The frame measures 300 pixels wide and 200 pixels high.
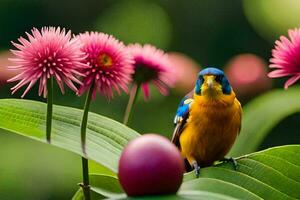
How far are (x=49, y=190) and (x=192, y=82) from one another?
2.82 ft

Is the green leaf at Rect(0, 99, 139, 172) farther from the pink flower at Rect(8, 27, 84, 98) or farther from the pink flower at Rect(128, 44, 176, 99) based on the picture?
the pink flower at Rect(128, 44, 176, 99)

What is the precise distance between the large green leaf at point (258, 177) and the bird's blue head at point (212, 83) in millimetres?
359

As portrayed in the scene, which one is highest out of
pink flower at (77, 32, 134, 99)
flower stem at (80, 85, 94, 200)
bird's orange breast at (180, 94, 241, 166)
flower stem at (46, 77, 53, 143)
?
pink flower at (77, 32, 134, 99)

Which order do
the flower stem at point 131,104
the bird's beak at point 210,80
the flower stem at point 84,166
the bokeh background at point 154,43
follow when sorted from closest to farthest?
1. the flower stem at point 84,166
2. the flower stem at point 131,104
3. the bird's beak at point 210,80
4. the bokeh background at point 154,43

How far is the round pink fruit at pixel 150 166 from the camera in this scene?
2.81 feet

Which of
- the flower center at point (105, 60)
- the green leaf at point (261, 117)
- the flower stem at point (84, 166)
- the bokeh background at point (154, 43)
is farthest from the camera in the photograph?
the bokeh background at point (154, 43)

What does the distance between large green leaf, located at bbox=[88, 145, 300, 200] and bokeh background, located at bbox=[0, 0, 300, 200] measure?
1.22 m

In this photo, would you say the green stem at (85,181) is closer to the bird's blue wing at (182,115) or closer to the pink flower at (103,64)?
the pink flower at (103,64)

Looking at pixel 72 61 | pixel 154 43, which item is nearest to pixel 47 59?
pixel 72 61

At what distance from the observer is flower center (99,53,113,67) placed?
112 centimetres

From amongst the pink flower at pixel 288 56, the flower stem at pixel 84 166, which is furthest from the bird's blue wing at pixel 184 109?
the flower stem at pixel 84 166

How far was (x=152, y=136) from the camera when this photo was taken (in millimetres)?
871

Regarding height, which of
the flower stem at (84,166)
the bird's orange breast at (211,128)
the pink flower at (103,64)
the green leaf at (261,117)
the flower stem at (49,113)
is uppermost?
the pink flower at (103,64)

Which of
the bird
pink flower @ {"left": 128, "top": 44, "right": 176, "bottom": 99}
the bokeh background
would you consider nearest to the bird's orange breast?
the bird
